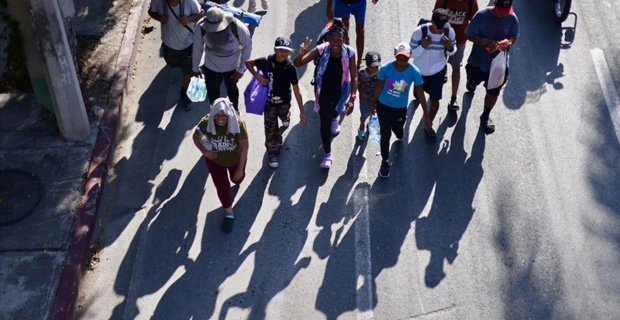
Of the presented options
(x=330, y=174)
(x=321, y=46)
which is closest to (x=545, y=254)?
(x=330, y=174)

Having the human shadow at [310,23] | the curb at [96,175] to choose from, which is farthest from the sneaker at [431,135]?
the curb at [96,175]

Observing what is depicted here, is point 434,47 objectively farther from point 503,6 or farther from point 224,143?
point 224,143

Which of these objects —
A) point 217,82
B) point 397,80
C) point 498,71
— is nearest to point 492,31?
point 498,71

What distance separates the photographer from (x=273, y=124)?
9180mm

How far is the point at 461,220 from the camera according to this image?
29.2 feet

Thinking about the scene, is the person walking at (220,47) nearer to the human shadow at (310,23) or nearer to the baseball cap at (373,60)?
the baseball cap at (373,60)

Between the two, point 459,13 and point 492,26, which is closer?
point 492,26

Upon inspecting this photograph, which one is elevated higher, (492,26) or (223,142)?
(492,26)

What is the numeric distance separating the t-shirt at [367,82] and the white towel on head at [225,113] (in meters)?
1.91

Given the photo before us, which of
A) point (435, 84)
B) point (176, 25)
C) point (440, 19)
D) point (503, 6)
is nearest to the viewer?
point (440, 19)

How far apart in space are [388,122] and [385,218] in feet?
3.67

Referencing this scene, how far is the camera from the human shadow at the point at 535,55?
10.6 m

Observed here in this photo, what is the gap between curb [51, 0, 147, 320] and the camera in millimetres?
8039

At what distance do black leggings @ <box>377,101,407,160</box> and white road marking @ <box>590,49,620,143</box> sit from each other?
307cm
